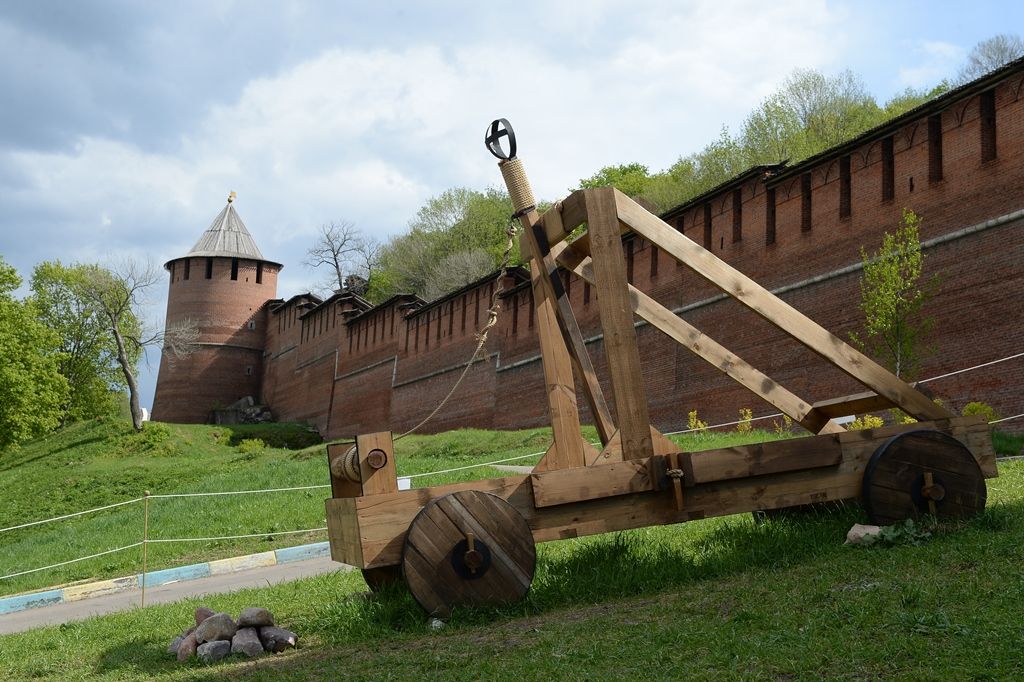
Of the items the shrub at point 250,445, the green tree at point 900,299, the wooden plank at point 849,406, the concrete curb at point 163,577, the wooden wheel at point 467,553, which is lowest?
the shrub at point 250,445

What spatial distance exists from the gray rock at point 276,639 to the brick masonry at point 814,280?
10792 millimetres

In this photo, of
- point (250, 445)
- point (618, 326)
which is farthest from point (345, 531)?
point (250, 445)

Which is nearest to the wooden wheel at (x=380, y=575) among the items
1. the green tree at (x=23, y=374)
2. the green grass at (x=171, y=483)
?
the green grass at (x=171, y=483)

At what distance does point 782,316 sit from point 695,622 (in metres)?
1.95

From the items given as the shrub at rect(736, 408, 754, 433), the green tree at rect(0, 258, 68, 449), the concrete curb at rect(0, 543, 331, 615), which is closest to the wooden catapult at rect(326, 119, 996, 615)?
the concrete curb at rect(0, 543, 331, 615)

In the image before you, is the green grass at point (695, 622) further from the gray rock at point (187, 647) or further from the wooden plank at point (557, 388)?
the wooden plank at point (557, 388)

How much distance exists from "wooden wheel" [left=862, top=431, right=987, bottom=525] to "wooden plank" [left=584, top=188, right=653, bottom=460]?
1241mm

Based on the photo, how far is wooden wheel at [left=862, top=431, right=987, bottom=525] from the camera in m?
5.04

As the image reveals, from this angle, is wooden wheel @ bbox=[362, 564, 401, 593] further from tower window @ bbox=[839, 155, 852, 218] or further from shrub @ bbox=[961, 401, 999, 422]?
tower window @ bbox=[839, 155, 852, 218]

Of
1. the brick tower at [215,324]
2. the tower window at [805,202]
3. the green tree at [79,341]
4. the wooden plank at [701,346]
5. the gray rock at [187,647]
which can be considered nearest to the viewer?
the gray rock at [187,647]

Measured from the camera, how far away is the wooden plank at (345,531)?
4.59m

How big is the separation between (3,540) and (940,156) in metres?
17.8

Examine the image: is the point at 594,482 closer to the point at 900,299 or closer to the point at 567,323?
the point at 567,323

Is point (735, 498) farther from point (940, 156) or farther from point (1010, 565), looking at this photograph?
point (940, 156)
